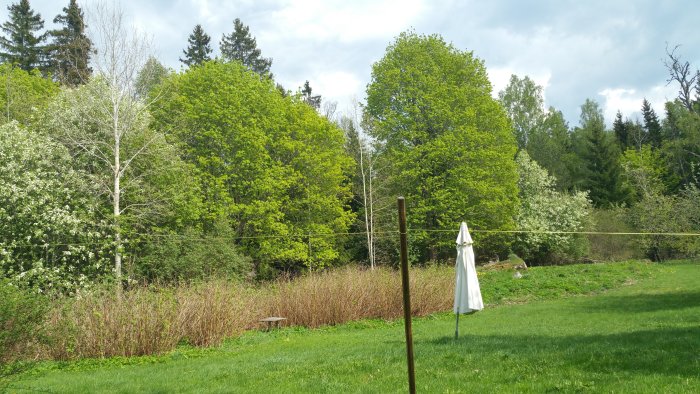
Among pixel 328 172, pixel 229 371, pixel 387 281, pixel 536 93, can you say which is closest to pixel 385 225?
pixel 328 172

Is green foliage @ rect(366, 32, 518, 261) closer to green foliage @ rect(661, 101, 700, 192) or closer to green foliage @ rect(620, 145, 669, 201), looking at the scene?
green foliage @ rect(661, 101, 700, 192)

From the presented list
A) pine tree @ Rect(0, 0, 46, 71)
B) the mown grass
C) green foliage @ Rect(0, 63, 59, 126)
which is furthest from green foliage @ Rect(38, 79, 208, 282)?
pine tree @ Rect(0, 0, 46, 71)

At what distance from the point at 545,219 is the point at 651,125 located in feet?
95.8

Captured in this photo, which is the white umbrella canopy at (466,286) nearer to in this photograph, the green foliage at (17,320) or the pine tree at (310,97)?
the green foliage at (17,320)

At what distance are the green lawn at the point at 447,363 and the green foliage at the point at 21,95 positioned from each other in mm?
19114

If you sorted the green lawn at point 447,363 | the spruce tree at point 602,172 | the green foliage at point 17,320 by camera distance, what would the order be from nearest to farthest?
the green lawn at point 447,363 < the green foliage at point 17,320 < the spruce tree at point 602,172

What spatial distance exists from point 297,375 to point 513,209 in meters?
28.7

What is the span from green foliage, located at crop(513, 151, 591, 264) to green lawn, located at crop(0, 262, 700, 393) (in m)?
21.6

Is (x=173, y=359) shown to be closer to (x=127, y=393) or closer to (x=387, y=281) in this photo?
(x=127, y=393)

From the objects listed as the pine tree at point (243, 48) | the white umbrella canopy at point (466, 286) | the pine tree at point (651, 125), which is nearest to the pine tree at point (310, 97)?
the pine tree at point (243, 48)

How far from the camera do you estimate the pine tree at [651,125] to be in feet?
195

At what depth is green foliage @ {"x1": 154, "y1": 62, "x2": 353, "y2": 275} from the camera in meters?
29.3

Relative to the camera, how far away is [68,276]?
19.1m

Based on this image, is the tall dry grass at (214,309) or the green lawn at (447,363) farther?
the tall dry grass at (214,309)
